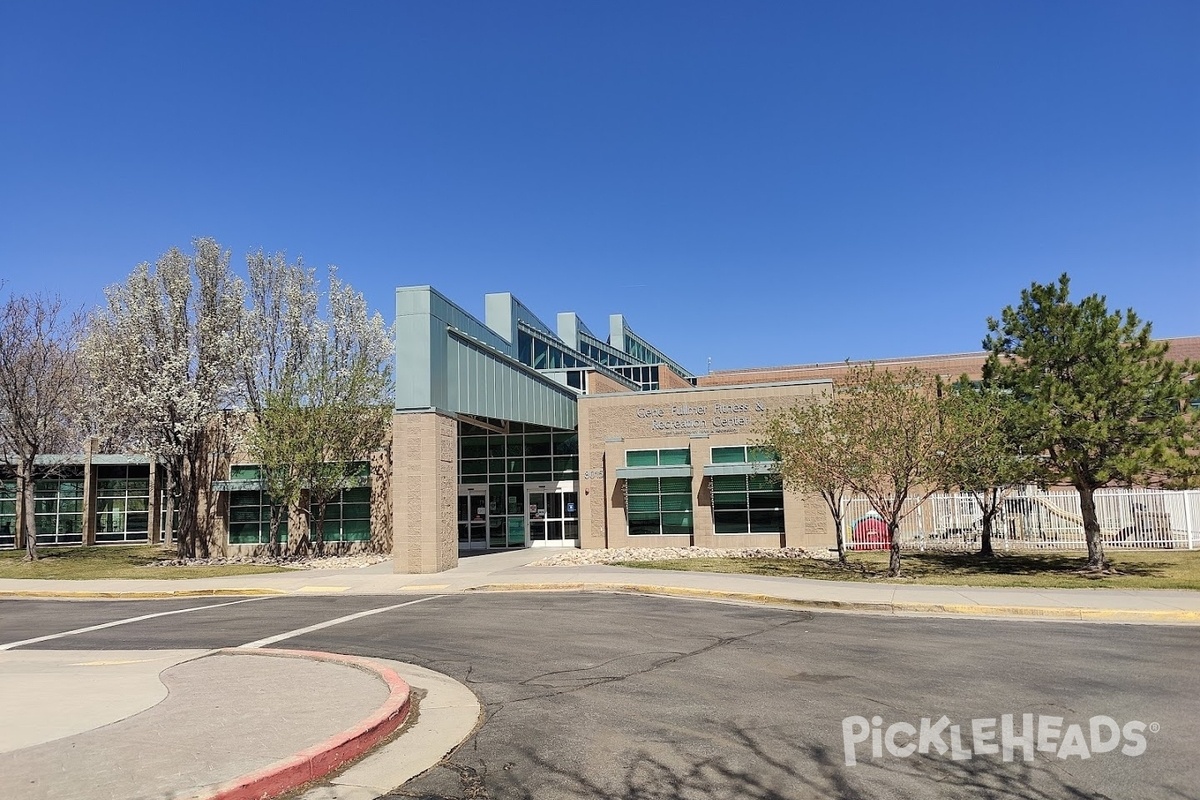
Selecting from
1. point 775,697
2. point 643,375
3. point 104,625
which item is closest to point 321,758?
point 775,697

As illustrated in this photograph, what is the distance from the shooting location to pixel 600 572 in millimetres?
21438

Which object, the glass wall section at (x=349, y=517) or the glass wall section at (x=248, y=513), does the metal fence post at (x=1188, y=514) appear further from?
the glass wall section at (x=248, y=513)

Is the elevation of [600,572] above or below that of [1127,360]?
below

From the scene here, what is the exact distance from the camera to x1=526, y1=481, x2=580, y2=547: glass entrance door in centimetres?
3344

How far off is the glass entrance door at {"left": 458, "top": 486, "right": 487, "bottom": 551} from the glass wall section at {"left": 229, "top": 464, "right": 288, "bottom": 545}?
300 inches

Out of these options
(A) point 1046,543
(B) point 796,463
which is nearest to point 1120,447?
(B) point 796,463

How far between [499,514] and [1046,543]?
785 inches

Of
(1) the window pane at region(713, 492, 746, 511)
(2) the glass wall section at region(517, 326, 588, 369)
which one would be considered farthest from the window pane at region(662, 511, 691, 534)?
(2) the glass wall section at region(517, 326, 588, 369)

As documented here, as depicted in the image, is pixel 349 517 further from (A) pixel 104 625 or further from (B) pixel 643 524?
(A) pixel 104 625

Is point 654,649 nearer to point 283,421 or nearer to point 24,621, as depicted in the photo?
point 24,621

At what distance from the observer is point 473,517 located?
3453cm

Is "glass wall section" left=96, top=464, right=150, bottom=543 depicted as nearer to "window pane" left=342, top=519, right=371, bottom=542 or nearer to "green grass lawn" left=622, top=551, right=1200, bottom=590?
"window pane" left=342, top=519, right=371, bottom=542

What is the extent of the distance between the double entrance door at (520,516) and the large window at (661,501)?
329cm

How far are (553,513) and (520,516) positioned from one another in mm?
1431
